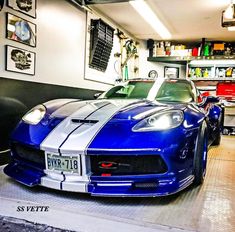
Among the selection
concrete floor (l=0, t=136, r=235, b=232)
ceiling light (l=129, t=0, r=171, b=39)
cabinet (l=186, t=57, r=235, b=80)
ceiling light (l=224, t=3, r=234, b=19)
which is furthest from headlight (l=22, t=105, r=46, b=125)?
cabinet (l=186, t=57, r=235, b=80)

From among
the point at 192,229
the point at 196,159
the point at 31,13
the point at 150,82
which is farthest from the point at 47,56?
the point at 192,229

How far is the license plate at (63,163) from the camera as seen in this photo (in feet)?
6.25

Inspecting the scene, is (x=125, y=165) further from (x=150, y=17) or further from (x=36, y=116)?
(x=150, y=17)

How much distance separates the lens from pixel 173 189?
1.90m


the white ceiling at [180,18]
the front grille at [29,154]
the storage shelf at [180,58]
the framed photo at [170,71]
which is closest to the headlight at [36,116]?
the front grille at [29,154]

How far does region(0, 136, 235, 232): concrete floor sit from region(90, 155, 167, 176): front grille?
0.69 ft

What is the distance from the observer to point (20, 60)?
130 inches

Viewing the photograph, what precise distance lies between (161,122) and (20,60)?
2.04m

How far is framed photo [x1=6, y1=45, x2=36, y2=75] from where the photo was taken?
A: 3118 mm

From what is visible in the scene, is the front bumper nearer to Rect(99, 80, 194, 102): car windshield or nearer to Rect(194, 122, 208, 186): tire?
Rect(194, 122, 208, 186): tire

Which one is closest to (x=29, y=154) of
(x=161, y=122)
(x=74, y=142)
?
(x=74, y=142)

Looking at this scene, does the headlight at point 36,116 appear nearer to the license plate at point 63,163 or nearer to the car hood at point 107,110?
the car hood at point 107,110

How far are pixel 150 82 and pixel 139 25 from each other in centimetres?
336

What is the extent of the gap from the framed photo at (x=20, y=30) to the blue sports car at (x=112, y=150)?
1323 mm
